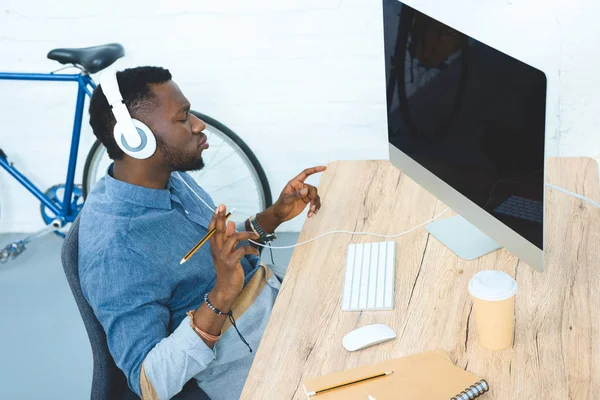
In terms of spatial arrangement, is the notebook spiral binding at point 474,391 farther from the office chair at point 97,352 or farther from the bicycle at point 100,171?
the bicycle at point 100,171

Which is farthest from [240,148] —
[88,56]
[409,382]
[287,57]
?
[409,382]

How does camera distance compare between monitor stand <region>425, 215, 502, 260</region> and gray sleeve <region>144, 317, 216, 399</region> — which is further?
monitor stand <region>425, 215, 502, 260</region>

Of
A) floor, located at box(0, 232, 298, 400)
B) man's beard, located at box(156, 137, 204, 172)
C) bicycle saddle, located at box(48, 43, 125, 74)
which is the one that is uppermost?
man's beard, located at box(156, 137, 204, 172)

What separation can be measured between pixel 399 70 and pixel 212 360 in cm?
72

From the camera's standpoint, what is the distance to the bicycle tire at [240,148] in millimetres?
2658

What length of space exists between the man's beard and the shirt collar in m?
0.07

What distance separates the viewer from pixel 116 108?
156 centimetres

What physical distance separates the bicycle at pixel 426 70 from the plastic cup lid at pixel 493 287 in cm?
34

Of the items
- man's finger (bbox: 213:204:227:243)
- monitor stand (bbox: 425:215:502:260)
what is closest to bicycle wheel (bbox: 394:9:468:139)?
monitor stand (bbox: 425:215:502:260)

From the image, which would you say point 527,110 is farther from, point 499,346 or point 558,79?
point 558,79

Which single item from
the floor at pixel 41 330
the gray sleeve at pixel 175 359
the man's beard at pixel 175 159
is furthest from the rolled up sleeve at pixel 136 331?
the floor at pixel 41 330

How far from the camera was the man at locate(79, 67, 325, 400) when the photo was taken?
1.44 m

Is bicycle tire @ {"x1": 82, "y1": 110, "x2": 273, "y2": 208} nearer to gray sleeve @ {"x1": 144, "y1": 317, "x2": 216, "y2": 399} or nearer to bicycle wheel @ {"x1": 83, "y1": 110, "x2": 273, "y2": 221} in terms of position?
bicycle wheel @ {"x1": 83, "y1": 110, "x2": 273, "y2": 221}

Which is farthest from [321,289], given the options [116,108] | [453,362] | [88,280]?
[116,108]
